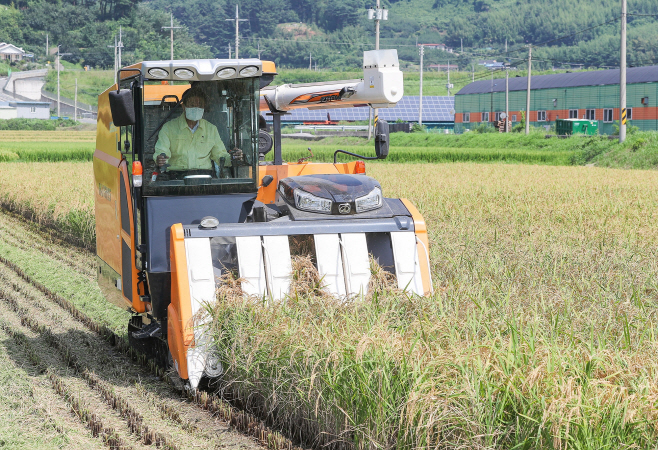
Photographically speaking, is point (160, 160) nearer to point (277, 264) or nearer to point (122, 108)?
point (122, 108)

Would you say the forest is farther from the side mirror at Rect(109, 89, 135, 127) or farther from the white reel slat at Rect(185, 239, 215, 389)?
the white reel slat at Rect(185, 239, 215, 389)

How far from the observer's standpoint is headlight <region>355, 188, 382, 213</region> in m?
5.79

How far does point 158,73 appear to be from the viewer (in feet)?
17.9

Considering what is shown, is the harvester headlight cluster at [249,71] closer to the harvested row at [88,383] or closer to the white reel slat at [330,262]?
the white reel slat at [330,262]

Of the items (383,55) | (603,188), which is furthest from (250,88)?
(603,188)

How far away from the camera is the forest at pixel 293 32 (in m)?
112

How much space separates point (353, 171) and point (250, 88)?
1878 millimetres

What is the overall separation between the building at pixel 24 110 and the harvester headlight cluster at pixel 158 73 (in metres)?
79.0

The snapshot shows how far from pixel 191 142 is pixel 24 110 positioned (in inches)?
3222

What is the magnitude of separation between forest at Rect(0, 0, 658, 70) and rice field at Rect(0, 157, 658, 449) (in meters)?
80.5

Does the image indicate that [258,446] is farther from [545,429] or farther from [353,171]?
[353,171]

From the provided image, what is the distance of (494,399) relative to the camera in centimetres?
372

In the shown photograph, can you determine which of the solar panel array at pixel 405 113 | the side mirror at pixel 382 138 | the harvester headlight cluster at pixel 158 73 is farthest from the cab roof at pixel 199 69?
the solar panel array at pixel 405 113

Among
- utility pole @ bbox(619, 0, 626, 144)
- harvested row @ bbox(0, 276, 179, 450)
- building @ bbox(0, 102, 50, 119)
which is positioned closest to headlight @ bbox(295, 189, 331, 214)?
harvested row @ bbox(0, 276, 179, 450)
